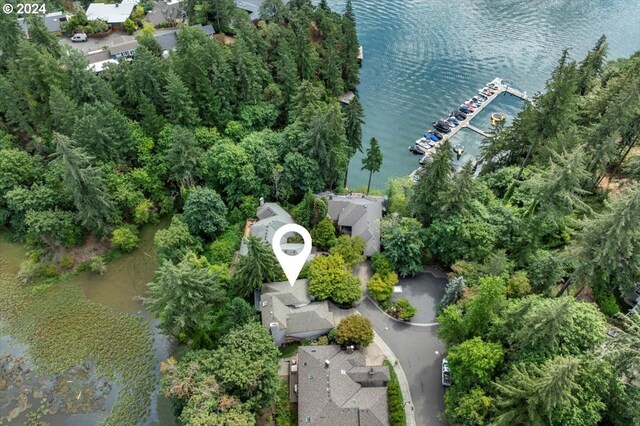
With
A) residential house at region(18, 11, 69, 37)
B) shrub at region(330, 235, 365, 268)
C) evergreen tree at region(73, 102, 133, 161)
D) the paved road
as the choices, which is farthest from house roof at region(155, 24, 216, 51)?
the paved road

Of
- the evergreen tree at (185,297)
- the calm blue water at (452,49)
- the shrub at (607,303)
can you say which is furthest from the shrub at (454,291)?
→ the calm blue water at (452,49)

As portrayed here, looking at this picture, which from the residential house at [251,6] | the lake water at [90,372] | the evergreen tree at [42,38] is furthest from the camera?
the residential house at [251,6]

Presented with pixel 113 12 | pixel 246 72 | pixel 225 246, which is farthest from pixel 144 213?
pixel 113 12

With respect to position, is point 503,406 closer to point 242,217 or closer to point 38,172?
point 242,217

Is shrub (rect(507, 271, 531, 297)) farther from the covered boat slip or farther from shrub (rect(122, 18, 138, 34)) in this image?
shrub (rect(122, 18, 138, 34))

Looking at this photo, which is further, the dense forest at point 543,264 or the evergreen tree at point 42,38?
the evergreen tree at point 42,38

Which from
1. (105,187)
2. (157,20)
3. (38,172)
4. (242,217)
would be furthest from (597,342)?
(157,20)

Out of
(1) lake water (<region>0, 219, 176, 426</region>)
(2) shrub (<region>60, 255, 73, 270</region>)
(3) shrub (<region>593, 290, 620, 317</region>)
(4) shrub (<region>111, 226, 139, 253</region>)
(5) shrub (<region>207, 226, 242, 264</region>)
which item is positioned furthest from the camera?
(4) shrub (<region>111, 226, 139, 253</region>)

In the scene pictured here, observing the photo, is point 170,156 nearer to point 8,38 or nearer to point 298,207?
point 298,207

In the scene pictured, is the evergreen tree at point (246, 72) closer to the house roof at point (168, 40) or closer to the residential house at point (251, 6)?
the house roof at point (168, 40)
